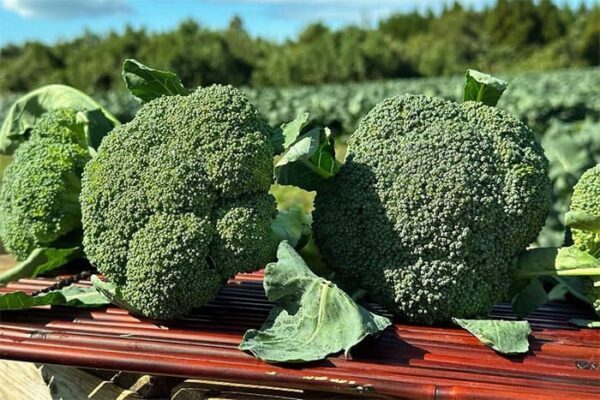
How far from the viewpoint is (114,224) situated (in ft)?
4.91

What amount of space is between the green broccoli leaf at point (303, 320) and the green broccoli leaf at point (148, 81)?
0.49 metres

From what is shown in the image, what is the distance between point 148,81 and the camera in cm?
170

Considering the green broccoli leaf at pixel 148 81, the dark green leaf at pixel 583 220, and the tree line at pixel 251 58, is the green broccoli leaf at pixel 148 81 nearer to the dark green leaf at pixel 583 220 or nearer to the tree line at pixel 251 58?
the dark green leaf at pixel 583 220

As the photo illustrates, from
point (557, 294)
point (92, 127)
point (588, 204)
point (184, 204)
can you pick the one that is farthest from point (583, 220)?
point (92, 127)

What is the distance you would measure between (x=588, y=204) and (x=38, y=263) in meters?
1.32

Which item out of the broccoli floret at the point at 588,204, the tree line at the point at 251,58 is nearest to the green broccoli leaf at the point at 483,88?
the broccoli floret at the point at 588,204

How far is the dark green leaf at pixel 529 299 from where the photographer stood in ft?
5.23

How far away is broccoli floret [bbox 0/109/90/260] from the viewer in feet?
6.04

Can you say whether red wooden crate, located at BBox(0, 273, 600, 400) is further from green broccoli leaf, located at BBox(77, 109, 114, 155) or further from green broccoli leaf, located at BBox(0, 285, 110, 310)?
Answer: green broccoli leaf, located at BBox(77, 109, 114, 155)

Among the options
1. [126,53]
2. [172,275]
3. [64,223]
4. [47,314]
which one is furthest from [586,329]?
[126,53]

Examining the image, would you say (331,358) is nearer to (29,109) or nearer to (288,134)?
(288,134)

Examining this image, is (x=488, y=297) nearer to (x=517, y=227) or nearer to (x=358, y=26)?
(x=517, y=227)

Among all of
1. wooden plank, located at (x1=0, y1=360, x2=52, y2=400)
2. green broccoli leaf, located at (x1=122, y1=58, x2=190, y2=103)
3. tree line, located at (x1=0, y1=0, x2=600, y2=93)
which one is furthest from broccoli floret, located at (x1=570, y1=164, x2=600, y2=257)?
tree line, located at (x1=0, y1=0, x2=600, y2=93)

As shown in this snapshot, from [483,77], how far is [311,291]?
0.64 m
